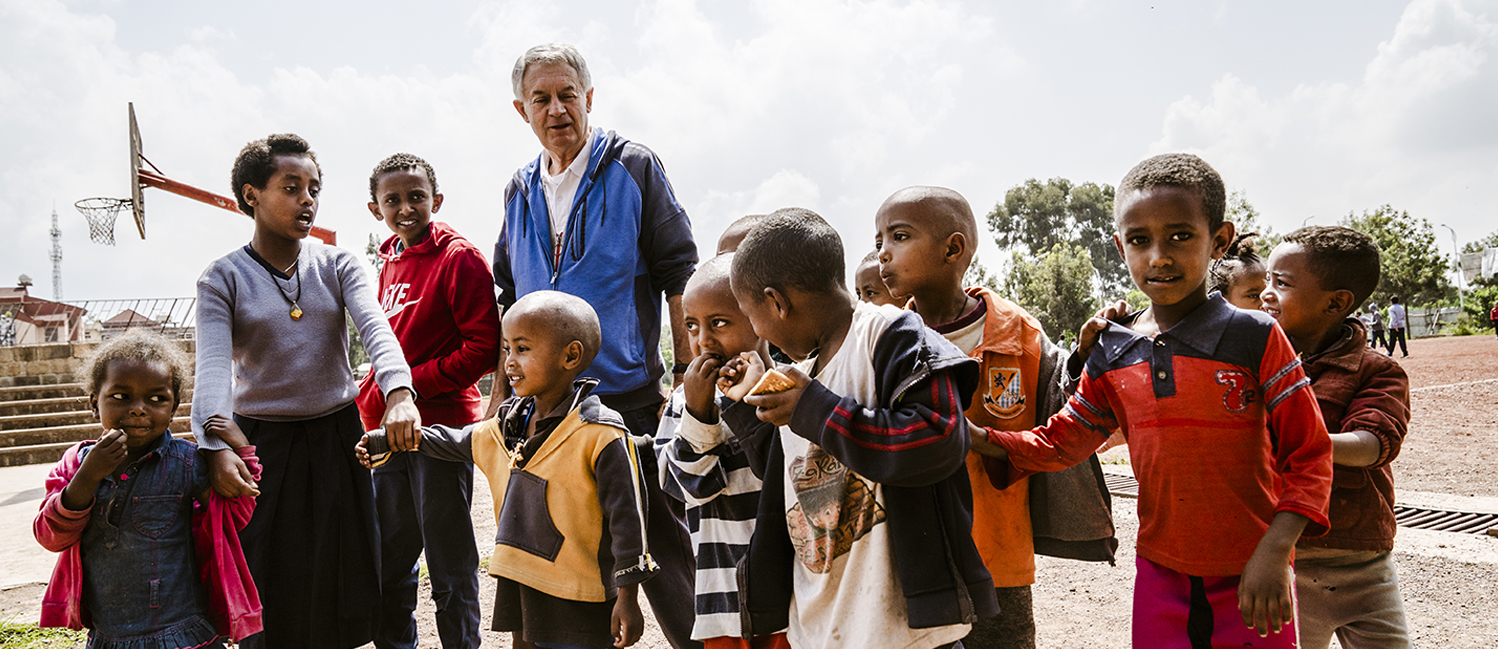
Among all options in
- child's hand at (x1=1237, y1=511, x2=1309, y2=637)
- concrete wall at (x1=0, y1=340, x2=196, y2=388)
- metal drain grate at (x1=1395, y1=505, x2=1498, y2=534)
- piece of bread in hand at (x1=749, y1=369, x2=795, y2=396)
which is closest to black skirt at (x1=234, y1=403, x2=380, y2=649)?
piece of bread in hand at (x1=749, y1=369, x2=795, y2=396)

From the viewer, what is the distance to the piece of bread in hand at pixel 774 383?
5.38ft

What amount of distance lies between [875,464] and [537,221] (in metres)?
2.05

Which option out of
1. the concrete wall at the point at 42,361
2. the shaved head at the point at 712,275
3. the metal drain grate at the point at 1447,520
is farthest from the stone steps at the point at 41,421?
the metal drain grate at the point at 1447,520

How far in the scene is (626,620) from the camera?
235cm

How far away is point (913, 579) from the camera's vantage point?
166cm

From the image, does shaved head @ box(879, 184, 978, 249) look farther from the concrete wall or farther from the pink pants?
the concrete wall

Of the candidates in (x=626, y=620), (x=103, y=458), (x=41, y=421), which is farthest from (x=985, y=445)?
(x=41, y=421)

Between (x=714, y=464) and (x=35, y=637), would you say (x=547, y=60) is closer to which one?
(x=714, y=464)

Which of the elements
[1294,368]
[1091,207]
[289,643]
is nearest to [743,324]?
[1294,368]

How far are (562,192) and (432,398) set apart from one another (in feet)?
3.40

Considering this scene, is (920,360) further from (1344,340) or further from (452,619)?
(452,619)

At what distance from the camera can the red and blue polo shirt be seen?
5.94 feet

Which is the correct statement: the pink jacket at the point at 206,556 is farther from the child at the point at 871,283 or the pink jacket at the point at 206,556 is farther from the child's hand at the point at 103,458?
the child at the point at 871,283

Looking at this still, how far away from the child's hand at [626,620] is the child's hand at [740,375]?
0.82m
